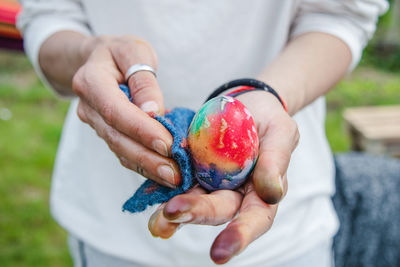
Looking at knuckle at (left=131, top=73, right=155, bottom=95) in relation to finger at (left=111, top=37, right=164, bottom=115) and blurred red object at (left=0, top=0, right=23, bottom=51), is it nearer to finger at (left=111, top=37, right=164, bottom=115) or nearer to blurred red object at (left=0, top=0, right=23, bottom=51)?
finger at (left=111, top=37, right=164, bottom=115)

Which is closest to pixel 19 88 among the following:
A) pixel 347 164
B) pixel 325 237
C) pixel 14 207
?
pixel 14 207

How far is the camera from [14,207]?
3.00 m

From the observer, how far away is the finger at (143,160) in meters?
→ 0.85

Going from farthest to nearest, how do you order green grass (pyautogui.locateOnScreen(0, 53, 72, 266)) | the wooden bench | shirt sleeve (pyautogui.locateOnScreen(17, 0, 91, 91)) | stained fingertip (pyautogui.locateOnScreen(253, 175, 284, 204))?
1. the wooden bench
2. green grass (pyautogui.locateOnScreen(0, 53, 72, 266))
3. shirt sleeve (pyautogui.locateOnScreen(17, 0, 91, 91))
4. stained fingertip (pyautogui.locateOnScreen(253, 175, 284, 204))

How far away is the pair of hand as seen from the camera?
70 centimetres

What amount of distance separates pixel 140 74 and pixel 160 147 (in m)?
0.22

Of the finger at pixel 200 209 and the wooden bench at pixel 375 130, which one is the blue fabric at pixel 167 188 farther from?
the wooden bench at pixel 375 130

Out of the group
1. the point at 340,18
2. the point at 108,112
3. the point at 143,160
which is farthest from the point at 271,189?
the point at 340,18

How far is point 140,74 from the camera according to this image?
3.14ft

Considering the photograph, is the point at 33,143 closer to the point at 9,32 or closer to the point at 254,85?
the point at 9,32

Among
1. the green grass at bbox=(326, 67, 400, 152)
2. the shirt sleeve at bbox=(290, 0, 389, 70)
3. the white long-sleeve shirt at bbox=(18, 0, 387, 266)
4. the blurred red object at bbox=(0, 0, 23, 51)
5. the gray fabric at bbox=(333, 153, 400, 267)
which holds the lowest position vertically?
the green grass at bbox=(326, 67, 400, 152)

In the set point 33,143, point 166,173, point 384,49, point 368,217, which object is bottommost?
point 384,49

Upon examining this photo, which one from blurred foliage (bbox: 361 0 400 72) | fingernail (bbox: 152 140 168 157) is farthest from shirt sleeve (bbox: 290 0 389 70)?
blurred foliage (bbox: 361 0 400 72)

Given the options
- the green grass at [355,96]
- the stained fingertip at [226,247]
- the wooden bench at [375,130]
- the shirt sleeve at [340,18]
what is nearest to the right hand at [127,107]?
the stained fingertip at [226,247]
